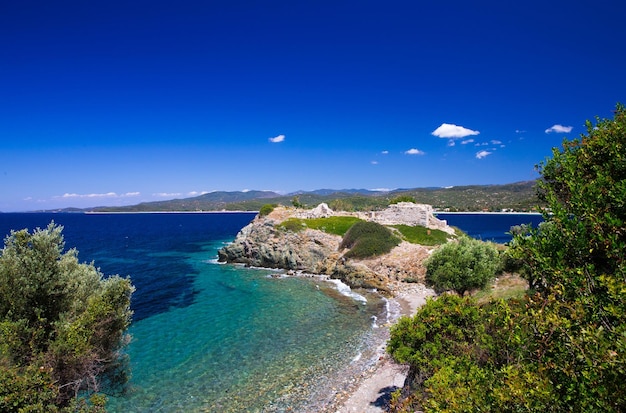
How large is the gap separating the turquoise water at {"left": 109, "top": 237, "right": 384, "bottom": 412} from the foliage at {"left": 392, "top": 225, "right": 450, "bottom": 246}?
21.6m

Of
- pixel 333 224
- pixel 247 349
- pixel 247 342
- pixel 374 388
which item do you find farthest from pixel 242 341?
pixel 333 224

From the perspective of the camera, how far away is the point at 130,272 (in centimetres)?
5972

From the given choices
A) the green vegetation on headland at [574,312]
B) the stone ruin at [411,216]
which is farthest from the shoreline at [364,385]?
the stone ruin at [411,216]

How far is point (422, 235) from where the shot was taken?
211ft

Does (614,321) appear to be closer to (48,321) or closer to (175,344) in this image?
(48,321)

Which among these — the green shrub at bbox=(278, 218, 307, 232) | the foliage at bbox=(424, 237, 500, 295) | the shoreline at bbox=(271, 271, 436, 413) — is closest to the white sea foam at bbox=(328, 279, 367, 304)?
the shoreline at bbox=(271, 271, 436, 413)

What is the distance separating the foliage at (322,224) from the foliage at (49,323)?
51237mm

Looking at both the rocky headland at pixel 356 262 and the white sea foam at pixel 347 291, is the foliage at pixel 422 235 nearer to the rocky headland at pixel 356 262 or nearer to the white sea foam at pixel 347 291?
the rocky headland at pixel 356 262

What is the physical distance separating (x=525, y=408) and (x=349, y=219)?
68708 mm

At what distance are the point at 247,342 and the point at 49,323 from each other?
17268mm

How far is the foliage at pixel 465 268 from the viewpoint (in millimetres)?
29438

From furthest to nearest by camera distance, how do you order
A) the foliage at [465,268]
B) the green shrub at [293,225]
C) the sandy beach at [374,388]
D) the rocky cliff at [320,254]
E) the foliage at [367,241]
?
1. the green shrub at [293,225]
2. the foliage at [367,241]
3. the rocky cliff at [320,254]
4. the foliage at [465,268]
5. the sandy beach at [374,388]

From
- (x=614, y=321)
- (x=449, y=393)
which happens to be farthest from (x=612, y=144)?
(x=449, y=393)

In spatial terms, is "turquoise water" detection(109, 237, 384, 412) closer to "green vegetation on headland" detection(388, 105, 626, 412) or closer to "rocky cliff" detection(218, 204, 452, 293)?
"rocky cliff" detection(218, 204, 452, 293)
